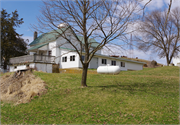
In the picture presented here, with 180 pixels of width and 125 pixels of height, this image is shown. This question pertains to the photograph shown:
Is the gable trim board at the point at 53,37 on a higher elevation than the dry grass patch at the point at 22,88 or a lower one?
higher

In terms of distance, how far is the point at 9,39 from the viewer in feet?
133

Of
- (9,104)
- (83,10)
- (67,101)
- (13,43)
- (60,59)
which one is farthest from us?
(13,43)

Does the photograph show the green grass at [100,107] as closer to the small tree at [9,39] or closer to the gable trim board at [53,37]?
the gable trim board at [53,37]

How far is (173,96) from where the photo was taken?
12.1 meters

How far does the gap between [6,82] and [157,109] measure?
1568cm

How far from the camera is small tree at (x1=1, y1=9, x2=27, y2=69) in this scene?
39.1 m

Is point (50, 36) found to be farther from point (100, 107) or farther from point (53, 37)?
point (100, 107)

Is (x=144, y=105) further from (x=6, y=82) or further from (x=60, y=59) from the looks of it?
(x=60, y=59)

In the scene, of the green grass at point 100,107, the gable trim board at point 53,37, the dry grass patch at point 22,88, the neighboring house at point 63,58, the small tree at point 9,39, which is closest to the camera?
the green grass at point 100,107

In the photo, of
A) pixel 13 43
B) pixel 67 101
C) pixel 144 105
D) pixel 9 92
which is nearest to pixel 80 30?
pixel 67 101

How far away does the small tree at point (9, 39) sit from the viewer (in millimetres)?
39094

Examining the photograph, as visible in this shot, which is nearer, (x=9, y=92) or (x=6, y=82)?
(x=9, y=92)

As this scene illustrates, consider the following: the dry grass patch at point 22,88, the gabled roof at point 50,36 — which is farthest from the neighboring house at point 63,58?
the dry grass patch at point 22,88

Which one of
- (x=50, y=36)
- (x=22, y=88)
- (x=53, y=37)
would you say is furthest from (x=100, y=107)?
(x=50, y=36)
